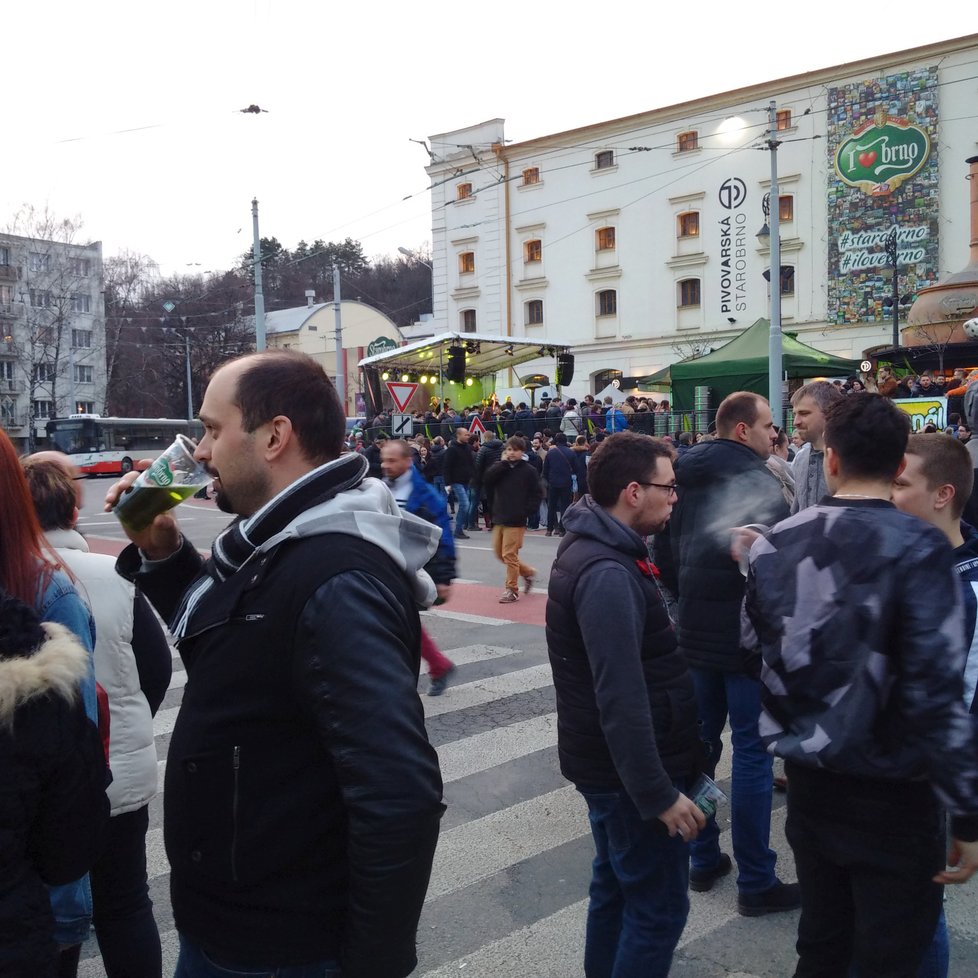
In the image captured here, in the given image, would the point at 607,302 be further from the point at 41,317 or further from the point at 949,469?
the point at 949,469

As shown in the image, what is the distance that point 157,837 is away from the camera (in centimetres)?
471

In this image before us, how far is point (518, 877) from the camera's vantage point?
4.25m

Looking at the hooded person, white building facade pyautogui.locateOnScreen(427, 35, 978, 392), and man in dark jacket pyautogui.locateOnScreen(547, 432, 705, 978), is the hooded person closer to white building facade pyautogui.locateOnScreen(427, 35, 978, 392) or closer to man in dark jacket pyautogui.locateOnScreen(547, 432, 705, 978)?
man in dark jacket pyautogui.locateOnScreen(547, 432, 705, 978)

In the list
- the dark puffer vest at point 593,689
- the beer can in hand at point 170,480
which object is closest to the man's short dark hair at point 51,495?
the beer can in hand at point 170,480

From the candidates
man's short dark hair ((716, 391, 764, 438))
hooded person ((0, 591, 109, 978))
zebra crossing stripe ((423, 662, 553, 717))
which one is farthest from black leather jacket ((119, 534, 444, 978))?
zebra crossing stripe ((423, 662, 553, 717))

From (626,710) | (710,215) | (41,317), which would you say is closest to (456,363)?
(710,215)

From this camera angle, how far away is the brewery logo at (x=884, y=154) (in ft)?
110

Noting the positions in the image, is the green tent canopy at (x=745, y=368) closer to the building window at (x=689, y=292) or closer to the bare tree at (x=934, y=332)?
the bare tree at (x=934, y=332)

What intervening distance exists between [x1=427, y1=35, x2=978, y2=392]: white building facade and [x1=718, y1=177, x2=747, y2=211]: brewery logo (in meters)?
0.05

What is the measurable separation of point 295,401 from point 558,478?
15.6 meters

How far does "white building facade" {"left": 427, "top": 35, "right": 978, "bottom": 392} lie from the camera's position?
33562 mm

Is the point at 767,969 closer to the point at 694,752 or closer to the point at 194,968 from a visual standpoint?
the point at 694,752

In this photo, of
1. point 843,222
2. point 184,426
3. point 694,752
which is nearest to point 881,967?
point 694,752

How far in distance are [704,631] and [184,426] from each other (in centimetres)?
4787
